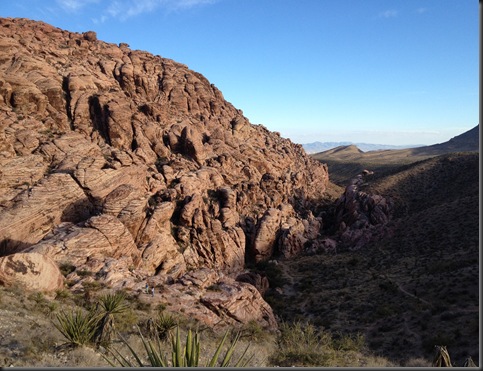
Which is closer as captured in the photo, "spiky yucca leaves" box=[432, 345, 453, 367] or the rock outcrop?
"spiky yucca leaves" box=[432, 345, 453, 367]

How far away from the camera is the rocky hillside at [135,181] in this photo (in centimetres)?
2083

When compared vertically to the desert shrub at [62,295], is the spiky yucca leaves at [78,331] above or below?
above

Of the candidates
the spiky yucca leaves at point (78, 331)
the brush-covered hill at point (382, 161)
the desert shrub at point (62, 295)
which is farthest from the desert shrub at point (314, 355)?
the brush-covered hill at point (382, 161)

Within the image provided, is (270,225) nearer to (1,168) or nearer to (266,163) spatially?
(266,163)

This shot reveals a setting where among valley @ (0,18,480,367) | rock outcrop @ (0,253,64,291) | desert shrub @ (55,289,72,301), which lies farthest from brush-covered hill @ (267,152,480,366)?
rock outcrop @ (0,253,64,291)

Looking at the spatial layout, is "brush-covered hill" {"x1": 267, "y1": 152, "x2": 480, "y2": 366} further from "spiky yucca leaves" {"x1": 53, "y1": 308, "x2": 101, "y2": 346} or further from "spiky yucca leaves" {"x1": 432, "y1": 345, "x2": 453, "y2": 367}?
"spiky yucca leaves" {"x1": 53, "y1": 308, "x2": 101, "y2": 346}

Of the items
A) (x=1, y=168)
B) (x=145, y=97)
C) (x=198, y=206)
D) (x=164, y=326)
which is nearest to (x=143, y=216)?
(x=198, y=206)

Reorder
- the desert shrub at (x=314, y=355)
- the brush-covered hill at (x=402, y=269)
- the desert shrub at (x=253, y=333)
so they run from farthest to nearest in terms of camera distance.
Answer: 1. the brush-covered hill at (x=402, y=269)
2. the desert shrub at (x=253, y=333)
3. the desert shrub at (x=314, y=355)

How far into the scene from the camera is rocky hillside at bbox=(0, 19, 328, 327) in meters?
20.8

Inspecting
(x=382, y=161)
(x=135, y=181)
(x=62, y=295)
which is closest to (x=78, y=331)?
(x=62, y=295)

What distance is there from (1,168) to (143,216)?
13.2 m

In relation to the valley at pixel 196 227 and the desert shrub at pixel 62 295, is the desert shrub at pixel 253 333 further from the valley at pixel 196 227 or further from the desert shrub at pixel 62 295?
the desert shrub at pixel 62 295

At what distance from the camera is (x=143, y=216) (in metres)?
28.0

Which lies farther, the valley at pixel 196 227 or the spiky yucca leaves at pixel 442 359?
the valley at pixel 196 227
